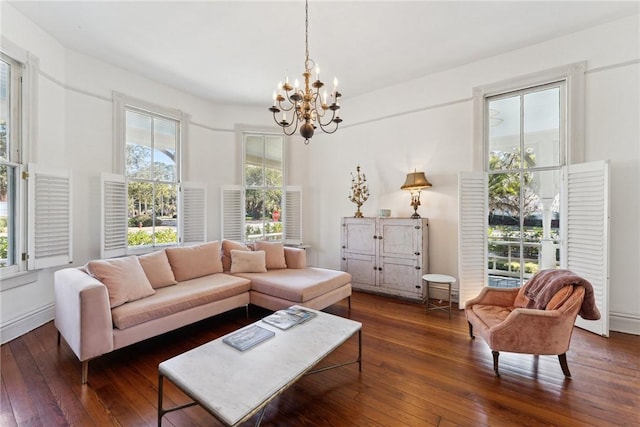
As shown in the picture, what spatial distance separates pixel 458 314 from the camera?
11.6 ft

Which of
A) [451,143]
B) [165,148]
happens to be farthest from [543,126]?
[165,148]

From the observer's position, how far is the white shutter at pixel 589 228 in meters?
2.88

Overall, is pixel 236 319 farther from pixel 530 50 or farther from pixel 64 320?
pixel 530 50

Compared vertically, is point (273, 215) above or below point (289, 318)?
above

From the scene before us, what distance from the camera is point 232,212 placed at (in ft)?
16.6

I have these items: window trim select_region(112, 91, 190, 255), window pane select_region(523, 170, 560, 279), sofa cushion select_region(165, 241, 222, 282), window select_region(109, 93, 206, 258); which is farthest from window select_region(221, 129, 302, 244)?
window pane select_region(523, 170, 560, 279)

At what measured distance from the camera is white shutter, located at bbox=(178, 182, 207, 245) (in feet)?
15.0

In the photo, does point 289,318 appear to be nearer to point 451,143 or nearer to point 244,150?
point 451,143

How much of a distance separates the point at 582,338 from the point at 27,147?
6.12 metres

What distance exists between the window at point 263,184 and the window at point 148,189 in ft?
Result: 2.77

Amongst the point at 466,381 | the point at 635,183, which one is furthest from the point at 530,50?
the point at 466,381

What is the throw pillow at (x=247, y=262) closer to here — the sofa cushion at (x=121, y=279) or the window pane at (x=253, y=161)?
the sofa cushion at (x=121, y=279)

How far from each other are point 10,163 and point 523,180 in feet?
19.0

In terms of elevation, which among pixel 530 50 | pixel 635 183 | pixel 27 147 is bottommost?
pixel 635 183
